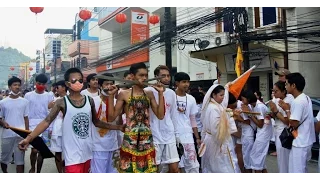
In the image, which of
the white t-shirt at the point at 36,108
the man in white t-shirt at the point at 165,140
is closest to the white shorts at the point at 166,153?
the man in white t-shirt at the point at 165,140

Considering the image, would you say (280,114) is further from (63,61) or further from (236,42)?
(63,61)

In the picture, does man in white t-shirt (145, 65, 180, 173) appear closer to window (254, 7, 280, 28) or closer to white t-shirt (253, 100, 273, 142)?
white t-shirt (253, 100, 273, 142)

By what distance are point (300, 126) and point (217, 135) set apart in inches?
43.1

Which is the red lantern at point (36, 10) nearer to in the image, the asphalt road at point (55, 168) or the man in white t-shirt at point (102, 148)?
the asphalt road at point (55, 168)

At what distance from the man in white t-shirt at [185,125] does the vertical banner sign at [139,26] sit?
53.7 feet

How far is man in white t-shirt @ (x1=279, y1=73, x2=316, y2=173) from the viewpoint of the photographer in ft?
15.0

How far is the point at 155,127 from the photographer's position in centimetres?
449

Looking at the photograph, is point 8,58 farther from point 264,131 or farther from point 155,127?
point 155,127

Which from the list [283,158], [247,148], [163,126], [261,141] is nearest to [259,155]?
[261,141]

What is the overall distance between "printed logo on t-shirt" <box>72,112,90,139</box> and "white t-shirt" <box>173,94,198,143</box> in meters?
1.41

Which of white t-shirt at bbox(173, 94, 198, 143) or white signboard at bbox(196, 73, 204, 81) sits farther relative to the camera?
white signboard at bbox(196, 73, 204, 81)

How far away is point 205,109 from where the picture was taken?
16.9ft

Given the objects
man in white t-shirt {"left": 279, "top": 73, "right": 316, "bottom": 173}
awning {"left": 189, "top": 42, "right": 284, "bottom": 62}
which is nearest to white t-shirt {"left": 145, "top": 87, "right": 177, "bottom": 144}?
man in white t-shirt {"left": 279, "top": 73, "right": 316, "bottom": 173}

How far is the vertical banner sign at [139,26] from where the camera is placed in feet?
70.6
